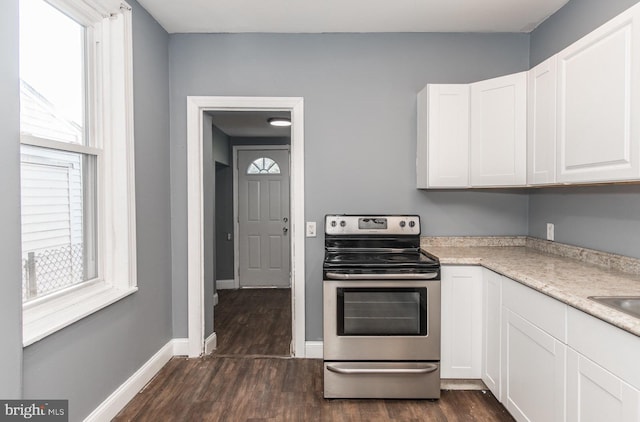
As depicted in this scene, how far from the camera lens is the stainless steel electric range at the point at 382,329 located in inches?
96.5

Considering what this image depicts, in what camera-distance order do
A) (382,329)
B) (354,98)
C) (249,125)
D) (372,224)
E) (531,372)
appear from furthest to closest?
1. (249,125)
2. (354,98)
3. (372,224)
4. (382,329)
5. (531,372)

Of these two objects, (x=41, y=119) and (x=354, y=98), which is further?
(x=354, y=98)

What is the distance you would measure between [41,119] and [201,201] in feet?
4.47

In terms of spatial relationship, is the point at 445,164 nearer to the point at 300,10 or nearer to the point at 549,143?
the point at 549,143

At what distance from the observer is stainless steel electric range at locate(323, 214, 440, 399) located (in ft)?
8.04

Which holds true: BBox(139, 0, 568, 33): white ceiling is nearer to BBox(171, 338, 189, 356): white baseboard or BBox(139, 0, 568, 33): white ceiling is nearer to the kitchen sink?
the kitchen sink

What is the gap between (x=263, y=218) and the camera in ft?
19.7

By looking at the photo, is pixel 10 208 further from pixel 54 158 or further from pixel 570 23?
pixel 570 23

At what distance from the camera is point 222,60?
3088 mm

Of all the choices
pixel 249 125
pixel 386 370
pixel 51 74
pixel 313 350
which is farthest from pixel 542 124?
Result: pixel 249 125

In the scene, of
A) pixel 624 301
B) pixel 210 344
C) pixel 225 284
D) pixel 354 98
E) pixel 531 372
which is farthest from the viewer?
pixel 225 284

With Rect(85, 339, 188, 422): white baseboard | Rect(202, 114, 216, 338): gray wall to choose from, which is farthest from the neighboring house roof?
Rect(85, 339, 188, 422): white baseboard

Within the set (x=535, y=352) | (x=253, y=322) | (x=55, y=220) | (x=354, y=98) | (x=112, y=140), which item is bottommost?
(x=253, y=322)

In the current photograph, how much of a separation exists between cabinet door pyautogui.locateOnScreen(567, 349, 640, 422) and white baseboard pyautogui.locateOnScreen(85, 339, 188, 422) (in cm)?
226
